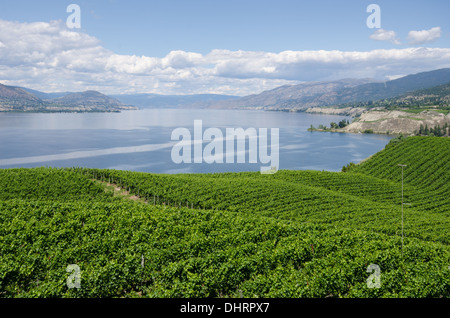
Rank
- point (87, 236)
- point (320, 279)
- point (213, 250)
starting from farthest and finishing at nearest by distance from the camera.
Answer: point (87, 236) < point (213, 250) < point (320, 279)

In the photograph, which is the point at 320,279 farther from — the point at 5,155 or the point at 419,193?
the point at 5,155

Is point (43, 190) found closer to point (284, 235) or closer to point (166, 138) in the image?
point (284, 235)

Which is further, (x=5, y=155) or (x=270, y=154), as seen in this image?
(x=270, y=154)

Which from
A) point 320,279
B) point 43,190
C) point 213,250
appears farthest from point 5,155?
point 320,279

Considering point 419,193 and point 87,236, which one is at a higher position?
point 87,236
